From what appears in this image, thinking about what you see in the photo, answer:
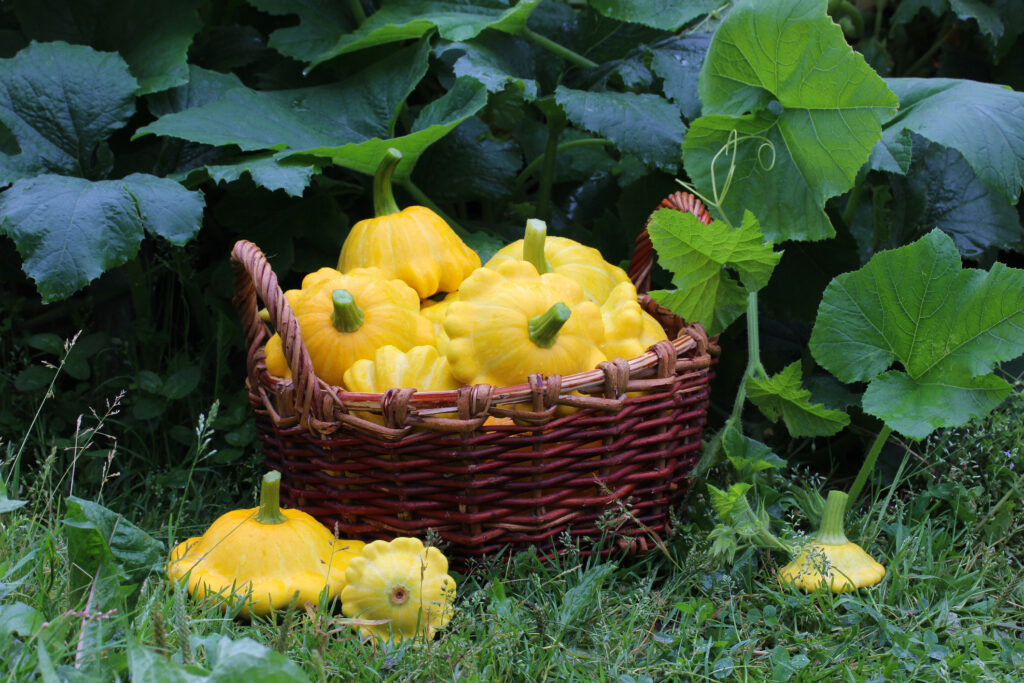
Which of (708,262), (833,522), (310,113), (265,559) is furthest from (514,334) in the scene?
(310,113)

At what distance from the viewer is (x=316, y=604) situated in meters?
1.40

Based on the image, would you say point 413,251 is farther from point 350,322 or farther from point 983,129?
point 983,129

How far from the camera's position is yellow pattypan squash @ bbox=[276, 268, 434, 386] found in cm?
160

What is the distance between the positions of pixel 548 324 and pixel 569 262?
38 cm

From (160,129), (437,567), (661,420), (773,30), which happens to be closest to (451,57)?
(160,129)

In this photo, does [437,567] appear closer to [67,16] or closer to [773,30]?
[773,30]

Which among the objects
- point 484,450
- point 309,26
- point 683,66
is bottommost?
point 484,450

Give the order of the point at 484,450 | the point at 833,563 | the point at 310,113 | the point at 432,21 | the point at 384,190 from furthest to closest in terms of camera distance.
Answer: the point at 310,113 < the point at 432,21 < the point at 384,190 < the point at 833,563 < the point at 484,450

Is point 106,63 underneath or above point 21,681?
above

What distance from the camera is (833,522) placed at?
1595 millimetres

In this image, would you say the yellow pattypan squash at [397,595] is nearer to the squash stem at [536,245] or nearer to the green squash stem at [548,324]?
the green squash stem at [548,324]

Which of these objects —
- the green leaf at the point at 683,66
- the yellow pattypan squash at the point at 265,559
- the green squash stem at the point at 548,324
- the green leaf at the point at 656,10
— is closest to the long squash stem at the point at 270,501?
the yellow pattypan squash at the point at 265,559

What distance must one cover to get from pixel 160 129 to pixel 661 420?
1218 millimetres

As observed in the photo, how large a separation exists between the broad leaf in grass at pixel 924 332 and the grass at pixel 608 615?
277 millimetres
